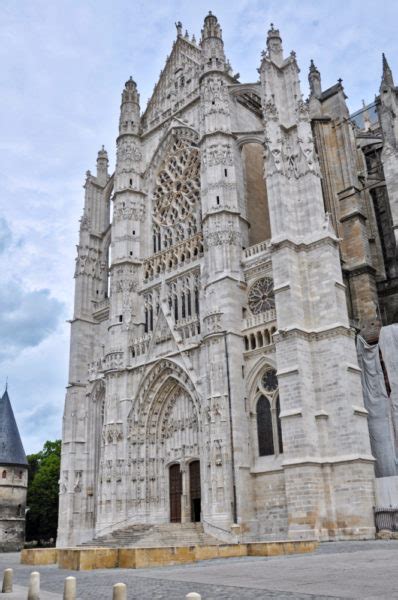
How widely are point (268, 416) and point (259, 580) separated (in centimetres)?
1492

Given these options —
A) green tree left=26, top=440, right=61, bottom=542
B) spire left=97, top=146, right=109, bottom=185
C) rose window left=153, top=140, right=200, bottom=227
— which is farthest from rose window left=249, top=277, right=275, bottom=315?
green tree left=26, top=440, right=61, bottom=542

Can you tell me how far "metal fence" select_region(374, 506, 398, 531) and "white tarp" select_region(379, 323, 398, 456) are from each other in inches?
111

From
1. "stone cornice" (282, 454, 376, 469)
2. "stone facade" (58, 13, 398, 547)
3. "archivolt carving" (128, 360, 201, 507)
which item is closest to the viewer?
"stone cornice" (282, 454, 376, 469)

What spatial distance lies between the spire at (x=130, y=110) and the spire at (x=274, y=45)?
9.85 m

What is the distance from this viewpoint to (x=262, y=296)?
2539cm

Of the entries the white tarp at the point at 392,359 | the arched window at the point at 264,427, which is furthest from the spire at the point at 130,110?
the white tarp at the point at 392,359

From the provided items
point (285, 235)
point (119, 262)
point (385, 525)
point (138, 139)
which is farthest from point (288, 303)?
point (138, 139)

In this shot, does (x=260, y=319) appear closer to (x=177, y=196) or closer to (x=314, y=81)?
(x=177, y=196)

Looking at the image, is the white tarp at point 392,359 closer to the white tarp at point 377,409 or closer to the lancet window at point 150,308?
the white tarp at point 377,409

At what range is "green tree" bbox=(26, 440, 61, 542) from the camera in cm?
4003

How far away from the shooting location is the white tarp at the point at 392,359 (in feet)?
71.1

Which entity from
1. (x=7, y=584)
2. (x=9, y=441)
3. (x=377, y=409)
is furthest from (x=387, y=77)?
(x=9, y=441)

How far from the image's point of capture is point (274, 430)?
2302cm

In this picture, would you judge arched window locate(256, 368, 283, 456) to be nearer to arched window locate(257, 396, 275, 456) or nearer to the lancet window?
arched window locate(257, 396, 275, 456)
